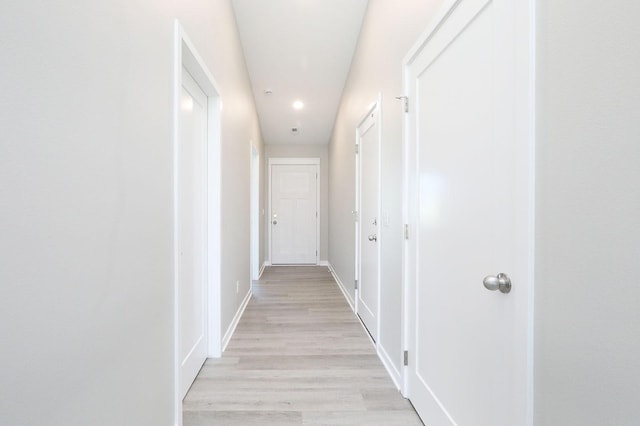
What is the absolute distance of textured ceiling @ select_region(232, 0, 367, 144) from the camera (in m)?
2.79

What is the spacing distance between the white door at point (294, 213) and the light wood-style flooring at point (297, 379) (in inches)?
119

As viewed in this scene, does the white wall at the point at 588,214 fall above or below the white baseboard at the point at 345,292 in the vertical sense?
above

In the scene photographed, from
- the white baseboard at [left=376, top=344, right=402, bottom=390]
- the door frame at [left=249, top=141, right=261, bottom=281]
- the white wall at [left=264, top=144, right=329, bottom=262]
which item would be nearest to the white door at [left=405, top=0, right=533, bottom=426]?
the white baseboard at [left=376, top=344, right=402, bottom=390]

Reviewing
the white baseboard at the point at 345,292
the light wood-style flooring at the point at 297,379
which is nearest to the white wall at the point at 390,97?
the light wood-style flooring at the point at 297,379

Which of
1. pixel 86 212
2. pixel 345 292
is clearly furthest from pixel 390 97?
pixel 345 292

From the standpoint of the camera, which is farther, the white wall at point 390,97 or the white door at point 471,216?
the white wall at point 390,97

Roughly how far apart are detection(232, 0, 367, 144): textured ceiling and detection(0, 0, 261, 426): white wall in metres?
1.74

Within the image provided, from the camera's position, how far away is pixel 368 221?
2.87 meters

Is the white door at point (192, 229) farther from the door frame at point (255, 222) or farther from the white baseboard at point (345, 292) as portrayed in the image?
the door frame at point (255, 222)

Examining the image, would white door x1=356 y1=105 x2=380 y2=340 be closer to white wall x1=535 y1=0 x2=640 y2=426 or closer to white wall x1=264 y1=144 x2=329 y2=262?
white wall x1=535 y1=0 x2=640 y2=426

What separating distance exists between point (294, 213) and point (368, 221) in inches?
143

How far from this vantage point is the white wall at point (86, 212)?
2.09 feet

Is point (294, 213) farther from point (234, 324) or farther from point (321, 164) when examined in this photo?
point (234, 324)

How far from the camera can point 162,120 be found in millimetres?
1312
